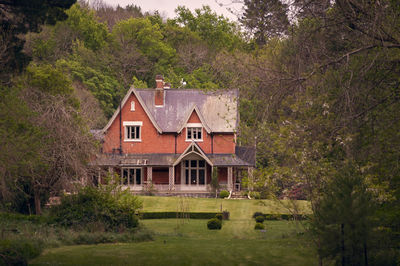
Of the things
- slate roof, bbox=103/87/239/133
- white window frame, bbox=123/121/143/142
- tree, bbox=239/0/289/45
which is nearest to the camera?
tree, bbox=239/0/289/45

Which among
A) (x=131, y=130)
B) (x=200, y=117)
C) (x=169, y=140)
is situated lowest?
(x=169, y=140)

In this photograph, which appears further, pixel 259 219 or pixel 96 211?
pixel 259 219

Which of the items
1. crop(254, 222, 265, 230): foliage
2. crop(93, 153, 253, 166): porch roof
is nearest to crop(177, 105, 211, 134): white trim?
crop(93, 153, 253, 166): porch roof

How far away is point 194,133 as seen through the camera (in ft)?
163

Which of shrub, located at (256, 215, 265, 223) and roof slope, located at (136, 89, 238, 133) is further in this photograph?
roof slope, located at (136, 89, 238, 133)

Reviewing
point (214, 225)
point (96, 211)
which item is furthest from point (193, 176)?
point (96, 211)

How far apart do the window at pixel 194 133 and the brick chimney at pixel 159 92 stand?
12.8ft

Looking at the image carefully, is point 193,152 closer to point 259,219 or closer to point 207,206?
point 207,206

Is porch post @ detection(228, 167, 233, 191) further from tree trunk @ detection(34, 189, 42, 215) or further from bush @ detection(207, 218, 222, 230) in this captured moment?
tree trunk @ detection(34, 189, 42, 215)

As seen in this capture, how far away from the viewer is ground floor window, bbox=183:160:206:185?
49.3 m

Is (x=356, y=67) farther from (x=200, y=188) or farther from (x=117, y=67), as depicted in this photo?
(x=117, y=67)

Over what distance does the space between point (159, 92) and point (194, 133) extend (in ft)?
17.5

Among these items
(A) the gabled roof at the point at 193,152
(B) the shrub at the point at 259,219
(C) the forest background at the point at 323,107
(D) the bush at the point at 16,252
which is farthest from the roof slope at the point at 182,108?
(D) the bush at the point at 16,252

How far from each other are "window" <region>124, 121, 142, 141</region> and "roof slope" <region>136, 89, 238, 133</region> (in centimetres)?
174
